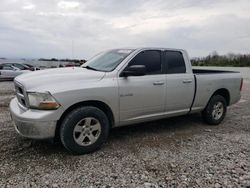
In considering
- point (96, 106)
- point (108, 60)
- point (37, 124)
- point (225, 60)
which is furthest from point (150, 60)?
point (225, 60)

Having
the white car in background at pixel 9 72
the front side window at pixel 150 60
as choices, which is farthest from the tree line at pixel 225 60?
the front side window at pixel 150 60

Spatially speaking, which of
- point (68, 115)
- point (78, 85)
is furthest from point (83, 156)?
point (78, 85)

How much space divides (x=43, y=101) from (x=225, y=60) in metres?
31.3

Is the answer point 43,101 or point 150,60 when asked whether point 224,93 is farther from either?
point 43,101

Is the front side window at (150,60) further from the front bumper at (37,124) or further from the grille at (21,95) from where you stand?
the grille at (21,95)

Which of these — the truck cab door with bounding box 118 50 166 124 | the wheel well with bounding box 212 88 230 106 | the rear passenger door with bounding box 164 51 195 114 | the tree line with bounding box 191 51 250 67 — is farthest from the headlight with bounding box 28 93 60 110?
the tree line with bounding box 191 51 250 67

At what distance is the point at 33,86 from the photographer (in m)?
3.29

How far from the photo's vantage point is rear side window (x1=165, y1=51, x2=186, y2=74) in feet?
15.1

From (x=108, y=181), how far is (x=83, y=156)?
80 centimetres

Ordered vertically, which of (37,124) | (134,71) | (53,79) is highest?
(134,71)

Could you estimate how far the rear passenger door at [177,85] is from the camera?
4465 mm

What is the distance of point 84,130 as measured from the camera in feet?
11.6

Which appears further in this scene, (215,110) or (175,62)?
(215,110)

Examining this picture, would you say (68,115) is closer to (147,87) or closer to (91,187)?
(91,187)
